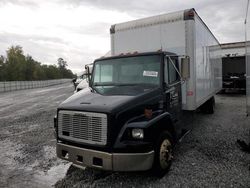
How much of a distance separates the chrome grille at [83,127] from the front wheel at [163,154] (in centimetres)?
97

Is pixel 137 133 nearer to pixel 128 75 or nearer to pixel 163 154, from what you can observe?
pixel 163 154

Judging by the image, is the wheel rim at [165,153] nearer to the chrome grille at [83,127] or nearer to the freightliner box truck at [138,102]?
the freightliner box truck at [138,102]

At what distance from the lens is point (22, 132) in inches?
314

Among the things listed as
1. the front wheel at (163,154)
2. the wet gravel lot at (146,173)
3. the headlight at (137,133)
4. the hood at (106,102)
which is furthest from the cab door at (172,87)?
the headlight at (137,133)

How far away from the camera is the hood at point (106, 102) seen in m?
3.73

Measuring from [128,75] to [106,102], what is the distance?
114 cm

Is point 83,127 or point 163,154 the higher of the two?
point 83,127

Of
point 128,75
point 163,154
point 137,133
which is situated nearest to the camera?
point 137,133

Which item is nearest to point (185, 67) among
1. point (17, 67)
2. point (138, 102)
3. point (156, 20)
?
point (138, 102)

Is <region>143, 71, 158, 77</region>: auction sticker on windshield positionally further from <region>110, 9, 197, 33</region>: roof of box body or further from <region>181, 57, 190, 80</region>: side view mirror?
<region>110, 9, 197, 33</region>: roof of box body

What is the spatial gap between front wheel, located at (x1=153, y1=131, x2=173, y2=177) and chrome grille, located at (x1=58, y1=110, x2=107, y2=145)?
97 centimetres

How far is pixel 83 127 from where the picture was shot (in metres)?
3.83

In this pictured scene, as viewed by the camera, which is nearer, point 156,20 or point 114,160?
point 114,160

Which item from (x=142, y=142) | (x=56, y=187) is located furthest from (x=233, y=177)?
(x=56, y=187)
